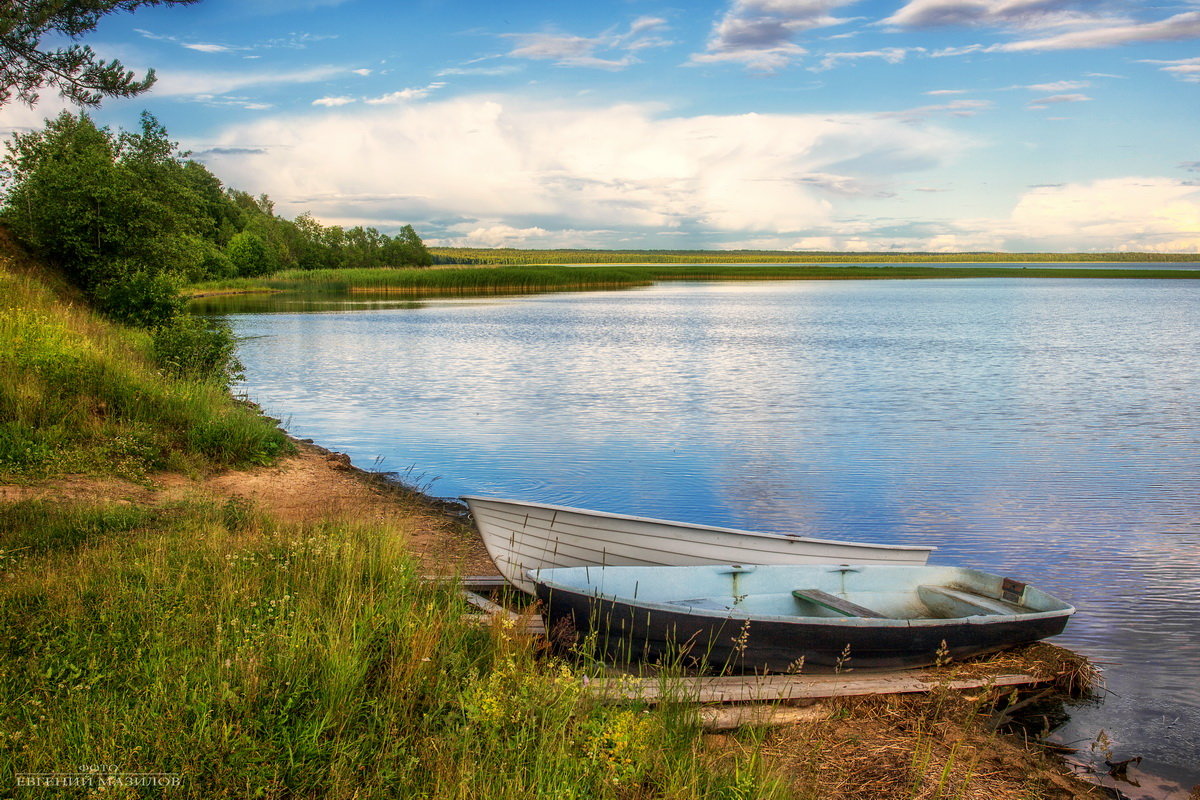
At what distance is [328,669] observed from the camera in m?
4.57

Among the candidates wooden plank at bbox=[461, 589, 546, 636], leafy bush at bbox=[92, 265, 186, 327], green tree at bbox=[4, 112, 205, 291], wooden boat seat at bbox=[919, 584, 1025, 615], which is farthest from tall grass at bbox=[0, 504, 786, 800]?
green tree at bbox=[4, 112, 205, 291]

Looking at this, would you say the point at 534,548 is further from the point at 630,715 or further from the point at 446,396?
the point at 446,396

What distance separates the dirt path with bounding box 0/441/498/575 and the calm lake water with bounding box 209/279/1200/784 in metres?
1.59

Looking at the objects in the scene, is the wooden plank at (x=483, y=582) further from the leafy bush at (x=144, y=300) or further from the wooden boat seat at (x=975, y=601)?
the leafy bush at (x=144, y=300)

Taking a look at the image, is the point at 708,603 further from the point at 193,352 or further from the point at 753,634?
the point at 193,352

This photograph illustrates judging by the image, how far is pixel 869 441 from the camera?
1638cm

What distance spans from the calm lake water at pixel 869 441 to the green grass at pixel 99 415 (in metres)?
2.87

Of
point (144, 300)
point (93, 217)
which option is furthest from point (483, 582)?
point (93, 217)

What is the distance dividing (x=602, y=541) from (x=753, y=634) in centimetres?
176

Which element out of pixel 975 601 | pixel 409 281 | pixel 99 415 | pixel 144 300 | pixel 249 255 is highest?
pixel 249 255

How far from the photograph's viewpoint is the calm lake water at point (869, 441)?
28.8 feet

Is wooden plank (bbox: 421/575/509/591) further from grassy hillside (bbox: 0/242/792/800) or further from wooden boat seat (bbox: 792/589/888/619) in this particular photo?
wooden boat seat (bbox: 792/589/888/619)

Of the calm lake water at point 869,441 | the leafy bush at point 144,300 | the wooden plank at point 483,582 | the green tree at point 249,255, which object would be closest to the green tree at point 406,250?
the green tree at point 249,255

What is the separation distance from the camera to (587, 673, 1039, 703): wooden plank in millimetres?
5105
